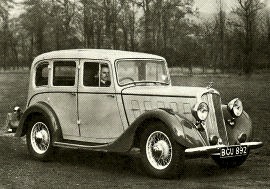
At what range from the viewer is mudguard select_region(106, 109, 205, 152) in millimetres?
6629

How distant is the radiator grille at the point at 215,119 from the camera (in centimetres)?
713

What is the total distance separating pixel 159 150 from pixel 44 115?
2385 millimetres

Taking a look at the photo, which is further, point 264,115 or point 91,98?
point 264,115

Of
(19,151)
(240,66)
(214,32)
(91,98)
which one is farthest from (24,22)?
(91,98)

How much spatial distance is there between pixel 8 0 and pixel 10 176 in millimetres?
21531

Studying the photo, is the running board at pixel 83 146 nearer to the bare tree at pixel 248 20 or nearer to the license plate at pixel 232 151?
the license plate at pixel 232 151

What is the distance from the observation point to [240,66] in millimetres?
24844

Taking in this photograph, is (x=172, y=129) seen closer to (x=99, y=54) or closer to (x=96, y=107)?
(x=96, y=107)

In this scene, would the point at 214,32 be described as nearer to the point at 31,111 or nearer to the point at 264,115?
the point at 264,115

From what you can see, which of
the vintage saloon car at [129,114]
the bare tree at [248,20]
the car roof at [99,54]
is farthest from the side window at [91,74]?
the bare tree at [248,20]

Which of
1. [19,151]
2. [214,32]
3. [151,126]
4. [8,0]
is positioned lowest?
[19,151]

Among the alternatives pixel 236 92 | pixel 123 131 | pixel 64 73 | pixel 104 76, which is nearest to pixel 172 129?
pixel 123 131

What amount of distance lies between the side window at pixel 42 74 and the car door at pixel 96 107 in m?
0.95

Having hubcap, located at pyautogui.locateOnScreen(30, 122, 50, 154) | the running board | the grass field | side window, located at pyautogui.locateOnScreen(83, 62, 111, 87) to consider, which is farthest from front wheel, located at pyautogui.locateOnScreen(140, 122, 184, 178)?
the grass field
